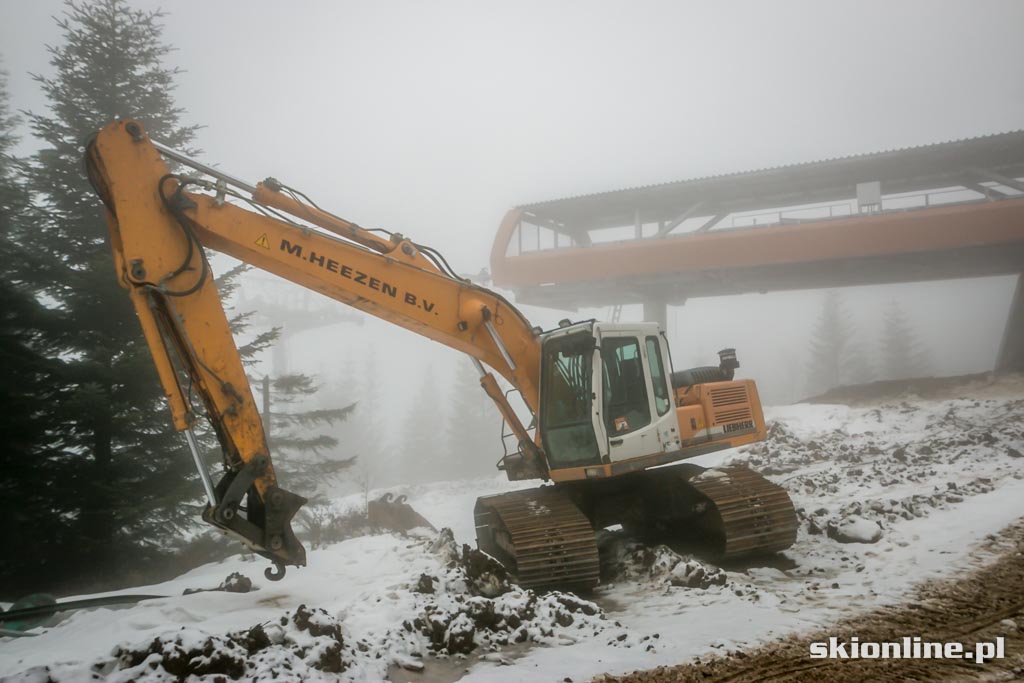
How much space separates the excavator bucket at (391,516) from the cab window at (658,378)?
710 cm

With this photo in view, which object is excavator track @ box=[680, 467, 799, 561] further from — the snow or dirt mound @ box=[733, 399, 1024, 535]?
dirt mound @ box=[733, 399, 1024, 535]

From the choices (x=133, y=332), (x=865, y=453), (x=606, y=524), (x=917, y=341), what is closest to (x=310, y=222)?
(x=606, y=524)

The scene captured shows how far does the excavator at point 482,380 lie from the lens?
15.6 ft

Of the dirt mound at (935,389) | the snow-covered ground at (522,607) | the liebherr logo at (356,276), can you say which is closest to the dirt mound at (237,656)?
the snow-covered ground at (522,607)

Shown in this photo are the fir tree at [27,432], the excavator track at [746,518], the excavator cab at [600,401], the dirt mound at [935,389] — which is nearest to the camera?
the excavator track at [746,518]

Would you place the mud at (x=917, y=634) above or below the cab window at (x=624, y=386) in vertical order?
below

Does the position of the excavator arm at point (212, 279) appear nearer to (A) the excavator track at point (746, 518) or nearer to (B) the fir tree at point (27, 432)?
(A) the excavator track at point (746, 518)

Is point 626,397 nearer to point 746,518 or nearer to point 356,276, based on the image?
point 746,518

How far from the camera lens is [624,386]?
6.38 metres

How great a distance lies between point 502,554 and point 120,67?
1045cm

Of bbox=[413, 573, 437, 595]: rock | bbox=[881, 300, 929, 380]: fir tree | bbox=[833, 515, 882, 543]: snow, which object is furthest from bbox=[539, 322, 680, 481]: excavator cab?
bbox=[881, 300, 929, 380]: fir tree

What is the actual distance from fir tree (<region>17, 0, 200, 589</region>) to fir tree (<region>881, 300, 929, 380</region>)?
44.4 meters

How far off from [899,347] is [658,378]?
43.8 m

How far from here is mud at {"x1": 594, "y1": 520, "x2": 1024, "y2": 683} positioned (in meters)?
3.39
